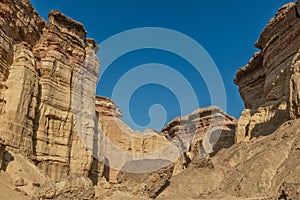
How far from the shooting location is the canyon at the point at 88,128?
15.4m

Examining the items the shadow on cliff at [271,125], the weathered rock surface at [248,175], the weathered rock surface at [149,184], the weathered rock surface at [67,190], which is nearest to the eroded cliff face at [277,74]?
the shadow on cliff at [271,125]

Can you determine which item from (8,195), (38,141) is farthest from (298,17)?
(8,195)

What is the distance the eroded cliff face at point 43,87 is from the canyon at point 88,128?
0.08 m

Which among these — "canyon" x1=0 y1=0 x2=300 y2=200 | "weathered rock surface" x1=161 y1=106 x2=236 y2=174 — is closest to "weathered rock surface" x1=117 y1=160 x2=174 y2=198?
"canyon" x1=0 y1=0 x2=300 y2=200

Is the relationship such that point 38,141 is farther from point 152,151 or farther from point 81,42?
point 152,151

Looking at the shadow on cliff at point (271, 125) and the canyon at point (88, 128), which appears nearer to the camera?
the canyon at point (88, 128)

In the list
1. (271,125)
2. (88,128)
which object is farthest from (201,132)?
(271,125)

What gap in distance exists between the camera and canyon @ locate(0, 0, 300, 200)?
50.4 ft

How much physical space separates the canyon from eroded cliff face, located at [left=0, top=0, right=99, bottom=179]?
0.25 ft

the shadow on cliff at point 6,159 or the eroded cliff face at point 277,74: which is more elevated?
the eroded cliff face at point 277,74

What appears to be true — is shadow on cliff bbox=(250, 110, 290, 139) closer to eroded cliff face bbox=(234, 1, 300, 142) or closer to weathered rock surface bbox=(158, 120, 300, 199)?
eroded cliff face bbox=(234, 1, 300, 142)

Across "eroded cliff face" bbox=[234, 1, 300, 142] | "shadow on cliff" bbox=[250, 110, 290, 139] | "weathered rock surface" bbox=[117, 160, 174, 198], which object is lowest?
"weathered rock surface" bbox=[117, 160, 174, 198]

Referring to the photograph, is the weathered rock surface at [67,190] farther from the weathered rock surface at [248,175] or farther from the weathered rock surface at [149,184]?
the weathered rock surface at [248,175]

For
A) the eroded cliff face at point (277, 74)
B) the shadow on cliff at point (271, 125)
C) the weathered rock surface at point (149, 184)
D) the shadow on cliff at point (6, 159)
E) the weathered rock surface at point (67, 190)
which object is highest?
the eroded cliff face at point (277, 74)
